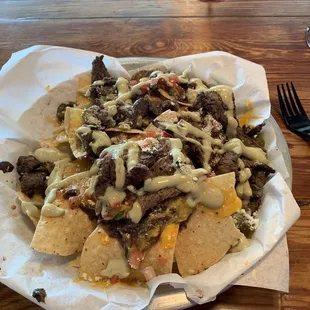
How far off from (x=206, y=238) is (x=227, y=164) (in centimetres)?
33

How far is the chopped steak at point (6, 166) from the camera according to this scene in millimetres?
1932

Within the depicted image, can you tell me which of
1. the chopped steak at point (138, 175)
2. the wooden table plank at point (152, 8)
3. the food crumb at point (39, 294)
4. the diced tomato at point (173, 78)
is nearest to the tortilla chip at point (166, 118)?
the diced tomato at point (173, 78)

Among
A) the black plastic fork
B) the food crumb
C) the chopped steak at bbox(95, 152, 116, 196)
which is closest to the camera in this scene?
the food crumb

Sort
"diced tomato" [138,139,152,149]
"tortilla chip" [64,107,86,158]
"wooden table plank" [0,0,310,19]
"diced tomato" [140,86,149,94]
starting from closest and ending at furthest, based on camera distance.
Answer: "diced tomato" [138,139,152,149] < "tortilla chip" [64,107,86,158] < "diced tomato" [140,86,149,94] < "wooden table plank" [0,0,310,19]

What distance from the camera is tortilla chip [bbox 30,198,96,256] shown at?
64.4 inches

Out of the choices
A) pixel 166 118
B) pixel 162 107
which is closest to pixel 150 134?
pixel 166 118

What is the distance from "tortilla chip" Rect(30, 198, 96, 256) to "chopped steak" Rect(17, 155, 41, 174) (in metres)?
0.26

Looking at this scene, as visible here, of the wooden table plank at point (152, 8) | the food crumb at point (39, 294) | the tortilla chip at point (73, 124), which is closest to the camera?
the food crumb at point (39, 294)

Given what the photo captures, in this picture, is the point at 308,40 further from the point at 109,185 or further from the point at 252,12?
the point at 109,185

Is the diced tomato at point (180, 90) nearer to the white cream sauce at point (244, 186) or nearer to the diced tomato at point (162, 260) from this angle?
the white cream sauce at point (244, 186)

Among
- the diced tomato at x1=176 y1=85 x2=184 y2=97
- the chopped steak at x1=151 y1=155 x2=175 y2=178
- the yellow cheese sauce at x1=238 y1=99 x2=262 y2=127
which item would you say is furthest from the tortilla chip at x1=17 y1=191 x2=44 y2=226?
the yellow cheese sauce at x1=238 y1=99 x2=262 y2=127

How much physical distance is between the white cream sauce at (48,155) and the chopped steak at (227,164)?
689mm

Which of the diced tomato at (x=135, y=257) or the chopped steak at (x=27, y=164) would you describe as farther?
the chopped steak at (x=27, y=164)

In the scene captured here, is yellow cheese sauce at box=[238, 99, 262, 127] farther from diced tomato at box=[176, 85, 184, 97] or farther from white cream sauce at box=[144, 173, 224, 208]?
white cream sauce at box=[144, 173, 224, 208]
